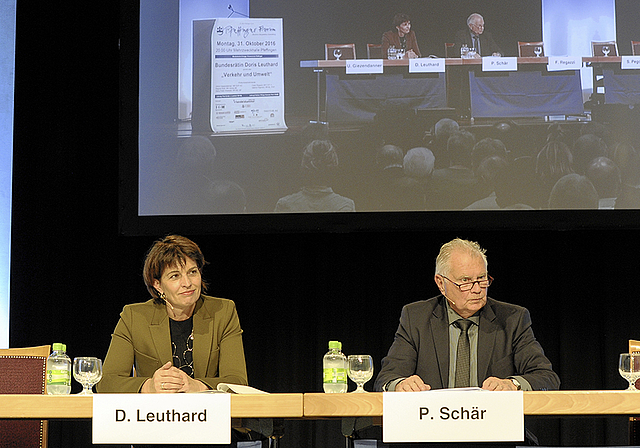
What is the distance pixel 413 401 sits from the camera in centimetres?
177

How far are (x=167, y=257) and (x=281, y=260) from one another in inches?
66.1

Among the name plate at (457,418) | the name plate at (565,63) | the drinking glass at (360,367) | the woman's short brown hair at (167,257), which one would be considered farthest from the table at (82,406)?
the name plate at (565,63)

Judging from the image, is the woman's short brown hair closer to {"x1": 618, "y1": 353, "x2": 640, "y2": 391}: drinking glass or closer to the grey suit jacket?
the grey suit jacket

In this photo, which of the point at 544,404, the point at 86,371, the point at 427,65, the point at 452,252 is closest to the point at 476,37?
the point at 427,65

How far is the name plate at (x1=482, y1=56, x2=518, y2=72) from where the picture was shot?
Result: 163 inches

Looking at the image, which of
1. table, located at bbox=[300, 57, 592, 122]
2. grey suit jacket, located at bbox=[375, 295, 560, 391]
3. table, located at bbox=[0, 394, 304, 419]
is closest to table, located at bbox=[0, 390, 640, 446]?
table, located at bbox=[0, 394, 304, 419]

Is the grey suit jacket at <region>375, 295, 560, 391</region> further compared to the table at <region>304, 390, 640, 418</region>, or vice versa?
the grey suit jacket at <region>375, 295, 560, 391</region>

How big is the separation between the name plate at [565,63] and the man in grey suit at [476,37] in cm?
33

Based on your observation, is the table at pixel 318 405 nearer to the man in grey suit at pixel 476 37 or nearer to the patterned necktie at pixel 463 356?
the patterned necktie at pixel 463 356

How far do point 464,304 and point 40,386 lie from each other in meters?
1.41

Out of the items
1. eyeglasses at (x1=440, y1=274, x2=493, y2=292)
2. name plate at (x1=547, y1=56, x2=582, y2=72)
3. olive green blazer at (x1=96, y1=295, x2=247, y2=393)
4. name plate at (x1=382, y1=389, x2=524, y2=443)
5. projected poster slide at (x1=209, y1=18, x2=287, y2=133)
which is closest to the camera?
name plate at (x1=382, y1=389, x2=524, y2=443)

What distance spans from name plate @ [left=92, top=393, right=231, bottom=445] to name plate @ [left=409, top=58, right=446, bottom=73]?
2781 millimetres

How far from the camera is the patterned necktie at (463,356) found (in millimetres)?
2590

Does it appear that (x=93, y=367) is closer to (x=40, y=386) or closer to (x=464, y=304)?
(x=40, y=386)
